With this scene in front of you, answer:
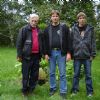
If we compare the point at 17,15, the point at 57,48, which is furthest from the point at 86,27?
the point at 17,15

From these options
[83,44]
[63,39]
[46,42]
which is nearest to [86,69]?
[83,44]

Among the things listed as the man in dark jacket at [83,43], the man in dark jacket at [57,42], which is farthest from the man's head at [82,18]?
the man in dark jacket at [57,42]

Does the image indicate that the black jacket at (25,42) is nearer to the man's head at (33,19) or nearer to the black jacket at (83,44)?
the man's head at (33,19)

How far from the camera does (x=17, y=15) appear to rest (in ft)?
109

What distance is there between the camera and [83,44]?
862cm

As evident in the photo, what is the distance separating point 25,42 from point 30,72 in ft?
2.63

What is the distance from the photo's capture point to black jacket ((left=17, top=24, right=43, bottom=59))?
8586 millimetres

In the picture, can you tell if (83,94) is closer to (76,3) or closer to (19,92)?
(19,92)

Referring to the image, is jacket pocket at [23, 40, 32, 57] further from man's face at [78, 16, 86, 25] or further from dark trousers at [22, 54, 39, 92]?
man's face at [78, 16, 86, 25]

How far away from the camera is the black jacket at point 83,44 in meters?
8.62

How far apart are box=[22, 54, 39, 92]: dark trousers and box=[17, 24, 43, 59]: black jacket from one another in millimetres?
174

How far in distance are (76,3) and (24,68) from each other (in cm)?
305

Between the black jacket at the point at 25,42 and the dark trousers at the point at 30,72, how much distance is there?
17 centimetres

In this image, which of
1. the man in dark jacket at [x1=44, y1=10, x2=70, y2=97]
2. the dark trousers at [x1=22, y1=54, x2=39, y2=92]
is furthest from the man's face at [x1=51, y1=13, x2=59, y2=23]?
the dark trousers at [x1=22, y1=54, x2=39, y2=92]
